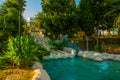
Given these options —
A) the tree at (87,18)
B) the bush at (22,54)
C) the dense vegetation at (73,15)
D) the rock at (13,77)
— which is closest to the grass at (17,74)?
the rock at (13,77)

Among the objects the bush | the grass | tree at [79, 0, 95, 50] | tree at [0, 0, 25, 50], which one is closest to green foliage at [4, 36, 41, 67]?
the bush

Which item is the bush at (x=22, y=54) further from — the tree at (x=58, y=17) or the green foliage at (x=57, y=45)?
the tree at (x=58, y=17)

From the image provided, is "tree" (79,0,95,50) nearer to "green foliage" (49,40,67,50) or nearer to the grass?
"green foliage" (49,40,67,50)

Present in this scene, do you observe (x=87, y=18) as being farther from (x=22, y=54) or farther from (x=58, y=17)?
(x=22, y=54)

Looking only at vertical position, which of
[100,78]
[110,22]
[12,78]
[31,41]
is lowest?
[100,78]

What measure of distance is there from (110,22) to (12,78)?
2498cm

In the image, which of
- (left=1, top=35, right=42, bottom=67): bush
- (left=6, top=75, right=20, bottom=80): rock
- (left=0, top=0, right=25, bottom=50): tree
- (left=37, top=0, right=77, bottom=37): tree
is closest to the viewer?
(left=6, top=75, right=20, bottom=80): rock

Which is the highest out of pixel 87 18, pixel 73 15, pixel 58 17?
pixel 73 15

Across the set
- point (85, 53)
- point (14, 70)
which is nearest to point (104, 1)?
point (85, 53)

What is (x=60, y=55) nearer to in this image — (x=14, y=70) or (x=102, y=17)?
(x=102, y=17)

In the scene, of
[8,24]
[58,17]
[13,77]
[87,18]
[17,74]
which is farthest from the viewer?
[58,17]

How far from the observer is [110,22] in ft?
108

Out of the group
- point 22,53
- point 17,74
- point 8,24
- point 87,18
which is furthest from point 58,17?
point 17,74

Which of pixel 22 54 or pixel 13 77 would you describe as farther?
pixel 22 54
